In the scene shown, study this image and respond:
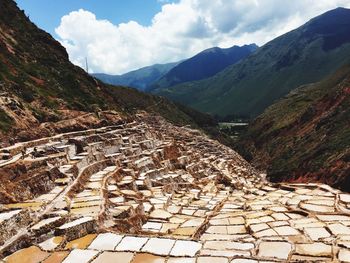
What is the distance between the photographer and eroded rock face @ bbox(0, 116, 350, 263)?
7.86 meters

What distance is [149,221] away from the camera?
12.0m

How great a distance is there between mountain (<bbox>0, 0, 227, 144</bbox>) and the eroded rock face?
26.9 feet

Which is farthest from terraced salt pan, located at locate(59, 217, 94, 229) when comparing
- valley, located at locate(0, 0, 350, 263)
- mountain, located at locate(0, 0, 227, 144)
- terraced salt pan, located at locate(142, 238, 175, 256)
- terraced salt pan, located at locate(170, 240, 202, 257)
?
mountain, located at locate(0, 0, 227, 144)

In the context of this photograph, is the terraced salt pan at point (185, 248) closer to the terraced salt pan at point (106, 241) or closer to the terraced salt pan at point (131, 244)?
the terraced salt pan at point (131, 244)

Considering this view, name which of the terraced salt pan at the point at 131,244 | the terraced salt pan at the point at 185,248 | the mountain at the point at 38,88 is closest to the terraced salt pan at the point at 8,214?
the terraced salt pan at the point at 131,244

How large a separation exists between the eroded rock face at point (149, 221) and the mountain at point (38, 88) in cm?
821

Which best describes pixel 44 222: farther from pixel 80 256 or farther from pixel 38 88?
pixel 38 88

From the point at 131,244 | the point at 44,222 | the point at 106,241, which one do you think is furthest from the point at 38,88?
the point at 131,244

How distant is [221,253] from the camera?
757 cm

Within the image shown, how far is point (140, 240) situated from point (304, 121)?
64.0m

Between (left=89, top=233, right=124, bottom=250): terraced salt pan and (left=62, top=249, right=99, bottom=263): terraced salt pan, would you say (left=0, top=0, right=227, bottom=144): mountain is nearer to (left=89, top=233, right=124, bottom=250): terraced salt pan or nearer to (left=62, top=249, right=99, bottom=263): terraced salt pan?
(left=89, top=233, right=124, bottom=250): terraced salt pan

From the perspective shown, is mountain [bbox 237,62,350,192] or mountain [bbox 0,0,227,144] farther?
mountain [bbox 237,62,350,192]

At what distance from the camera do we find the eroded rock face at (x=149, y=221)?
25.8ft

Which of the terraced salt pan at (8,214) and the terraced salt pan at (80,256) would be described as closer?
the terraced salt pan at (80,256)
